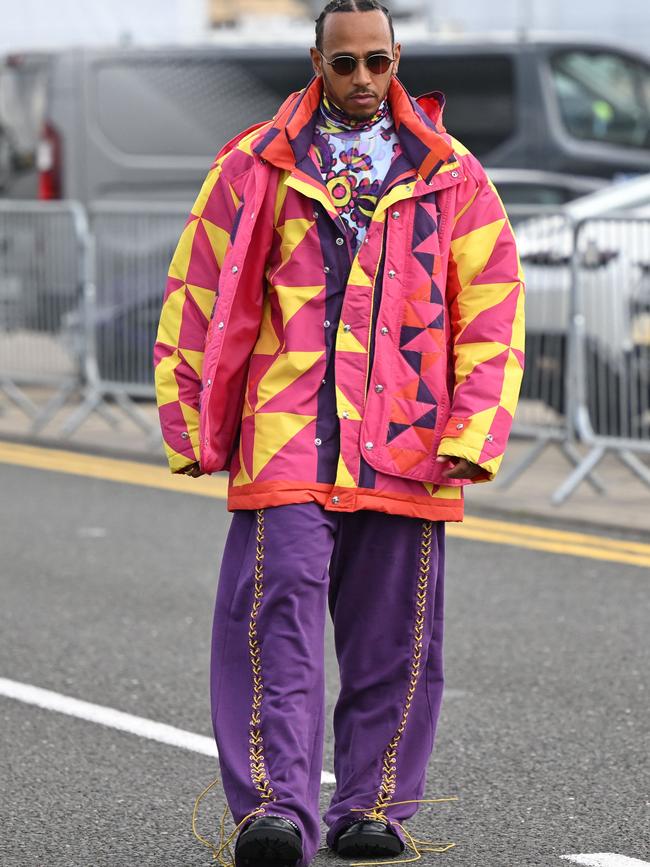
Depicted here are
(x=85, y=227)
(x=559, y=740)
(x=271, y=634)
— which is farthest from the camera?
(x=85, y=227)

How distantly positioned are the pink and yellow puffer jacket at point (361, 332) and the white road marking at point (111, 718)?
→ 1142mm

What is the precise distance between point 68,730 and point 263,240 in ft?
6.10

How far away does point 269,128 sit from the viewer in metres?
4.11

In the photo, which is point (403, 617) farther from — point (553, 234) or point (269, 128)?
point (553, 234)

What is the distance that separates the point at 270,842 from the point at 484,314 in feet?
3.77

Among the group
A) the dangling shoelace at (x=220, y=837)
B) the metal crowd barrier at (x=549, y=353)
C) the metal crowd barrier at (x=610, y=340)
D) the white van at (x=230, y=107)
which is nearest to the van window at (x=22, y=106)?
the white van at (x=230, y=107)

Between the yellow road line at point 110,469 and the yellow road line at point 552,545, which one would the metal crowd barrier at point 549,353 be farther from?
the yellow road line at point 110,469

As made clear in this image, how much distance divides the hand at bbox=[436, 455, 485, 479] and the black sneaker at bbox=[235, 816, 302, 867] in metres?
0.77

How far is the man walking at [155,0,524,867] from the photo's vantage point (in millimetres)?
4012

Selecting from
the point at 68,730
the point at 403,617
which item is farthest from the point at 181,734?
the point at 403,617

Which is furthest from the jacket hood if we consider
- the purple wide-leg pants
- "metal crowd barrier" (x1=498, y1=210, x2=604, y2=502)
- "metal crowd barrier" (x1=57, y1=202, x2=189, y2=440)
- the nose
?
"metal crowd barrier" (x1=57, y1=202, x2=189, y2=440)

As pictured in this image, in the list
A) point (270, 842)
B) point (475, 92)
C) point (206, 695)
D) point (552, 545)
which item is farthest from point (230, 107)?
point (270, 842)

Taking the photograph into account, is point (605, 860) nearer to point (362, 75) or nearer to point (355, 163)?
point (355, 163)

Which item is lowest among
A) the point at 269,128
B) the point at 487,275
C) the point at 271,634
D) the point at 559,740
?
the point at 559,740
